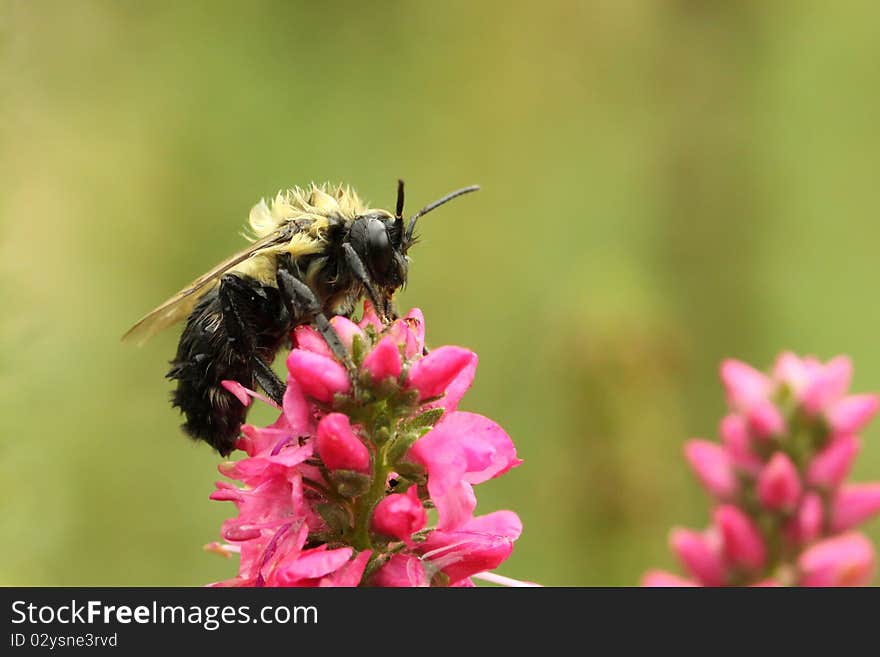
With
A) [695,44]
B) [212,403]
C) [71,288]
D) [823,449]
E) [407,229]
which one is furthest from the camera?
[695,44]

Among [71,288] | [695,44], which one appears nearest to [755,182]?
[695,44]

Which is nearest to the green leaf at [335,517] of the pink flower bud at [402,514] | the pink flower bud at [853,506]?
the pink flower bud at [402,514]

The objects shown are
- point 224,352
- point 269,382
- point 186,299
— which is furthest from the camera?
point 186,299

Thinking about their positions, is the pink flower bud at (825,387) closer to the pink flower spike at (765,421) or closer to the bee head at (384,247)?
the pink flower spike at (765,421)

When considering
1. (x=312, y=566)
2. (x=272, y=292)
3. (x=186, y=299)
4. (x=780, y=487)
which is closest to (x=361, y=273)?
(x=272, y=292)

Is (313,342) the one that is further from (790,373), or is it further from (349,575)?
(790,373)

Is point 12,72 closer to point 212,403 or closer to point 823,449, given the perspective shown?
point 212,403
